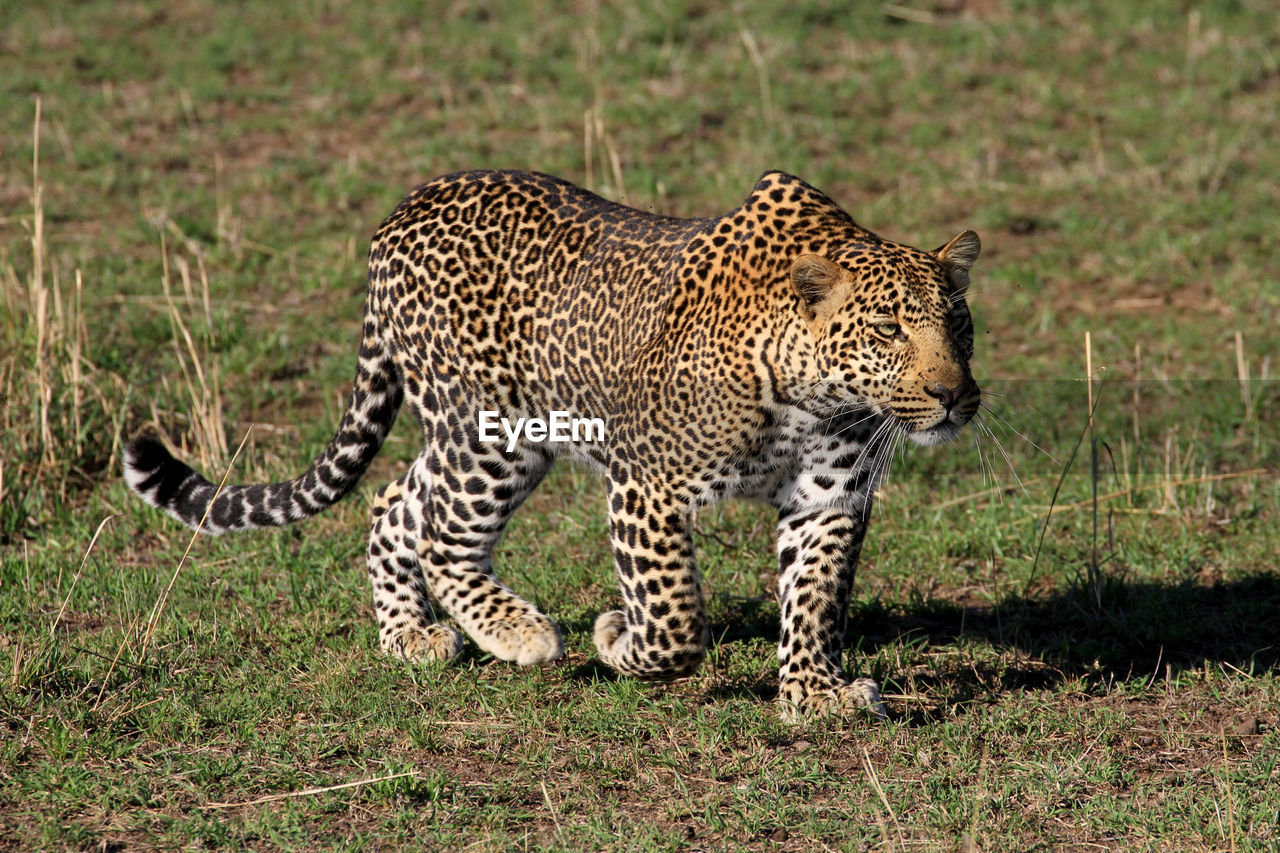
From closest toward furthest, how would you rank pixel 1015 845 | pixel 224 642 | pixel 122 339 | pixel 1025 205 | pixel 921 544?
1. pixel 1015 845
2. pixel 224 642
3. pixel 921 544
4. pixel 122 339
5. pixel 1025 205

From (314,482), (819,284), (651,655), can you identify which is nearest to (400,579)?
(314,482)

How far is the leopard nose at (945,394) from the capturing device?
5.36 m

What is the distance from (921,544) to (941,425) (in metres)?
2.41

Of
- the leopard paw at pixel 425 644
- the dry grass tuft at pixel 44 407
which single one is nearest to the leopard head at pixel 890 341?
the leopard paw at pixel 425 644

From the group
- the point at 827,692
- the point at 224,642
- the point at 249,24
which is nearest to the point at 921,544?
the point at 827,692

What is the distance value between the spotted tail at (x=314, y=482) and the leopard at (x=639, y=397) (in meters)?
0.01

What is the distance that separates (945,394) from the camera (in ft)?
17.6

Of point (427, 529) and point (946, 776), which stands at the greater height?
point (427, 529)

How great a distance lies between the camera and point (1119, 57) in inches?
561

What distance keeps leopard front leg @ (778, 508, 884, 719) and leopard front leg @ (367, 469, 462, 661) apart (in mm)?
1438

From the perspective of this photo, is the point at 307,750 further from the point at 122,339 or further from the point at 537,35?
the point at 537,35

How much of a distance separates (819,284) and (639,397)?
85cm
